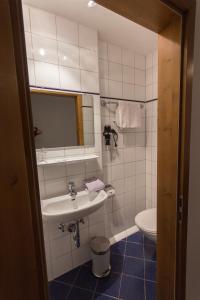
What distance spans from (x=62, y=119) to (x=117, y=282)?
1651mm

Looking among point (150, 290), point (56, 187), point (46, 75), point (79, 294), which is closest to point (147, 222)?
point (150, 290)

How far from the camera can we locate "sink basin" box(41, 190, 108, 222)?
1.29 metres

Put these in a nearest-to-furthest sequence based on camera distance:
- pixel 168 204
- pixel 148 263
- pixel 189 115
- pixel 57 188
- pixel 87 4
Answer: pixel 189 115
pixel 168 204
pixel 87 4
pixel 57 188
pixel 148 263

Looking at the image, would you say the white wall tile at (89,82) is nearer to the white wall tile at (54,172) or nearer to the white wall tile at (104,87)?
the white wall tile at (104,87)

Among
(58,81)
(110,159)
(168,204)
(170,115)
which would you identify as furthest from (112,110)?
(168,204)

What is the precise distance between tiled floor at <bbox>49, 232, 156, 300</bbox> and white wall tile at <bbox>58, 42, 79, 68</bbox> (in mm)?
2053

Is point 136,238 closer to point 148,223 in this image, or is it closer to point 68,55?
point 148,223

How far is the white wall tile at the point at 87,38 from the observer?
5.09 feet

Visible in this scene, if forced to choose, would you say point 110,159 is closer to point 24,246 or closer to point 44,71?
point 44,71

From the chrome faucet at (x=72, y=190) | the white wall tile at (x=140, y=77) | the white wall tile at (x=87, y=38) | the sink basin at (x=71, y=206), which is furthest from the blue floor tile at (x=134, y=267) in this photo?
the white wall tile at (x=87, y=38)

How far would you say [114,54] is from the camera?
6.27 ft

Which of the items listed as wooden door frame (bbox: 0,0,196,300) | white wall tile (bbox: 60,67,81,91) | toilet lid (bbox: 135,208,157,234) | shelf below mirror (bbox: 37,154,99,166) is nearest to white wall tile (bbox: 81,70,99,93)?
white wall tile (bbox: 60,67,81,91)

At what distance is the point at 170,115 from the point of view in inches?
34.8

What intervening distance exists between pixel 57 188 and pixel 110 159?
0.73 metres
